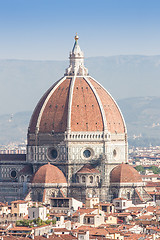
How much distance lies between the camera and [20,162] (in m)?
143

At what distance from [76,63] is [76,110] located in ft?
24.4

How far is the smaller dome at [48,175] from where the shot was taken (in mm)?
133500

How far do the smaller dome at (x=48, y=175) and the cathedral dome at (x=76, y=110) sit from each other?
206 inches

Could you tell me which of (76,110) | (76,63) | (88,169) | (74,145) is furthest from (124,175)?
(76,63)

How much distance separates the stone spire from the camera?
14150cm

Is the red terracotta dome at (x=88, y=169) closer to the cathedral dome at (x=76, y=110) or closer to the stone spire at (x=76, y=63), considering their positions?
the cathedral dome at (x=76, y=110)

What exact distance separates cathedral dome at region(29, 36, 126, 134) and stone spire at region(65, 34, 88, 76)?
26.3 inches

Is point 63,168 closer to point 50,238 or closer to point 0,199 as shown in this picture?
point 0,199

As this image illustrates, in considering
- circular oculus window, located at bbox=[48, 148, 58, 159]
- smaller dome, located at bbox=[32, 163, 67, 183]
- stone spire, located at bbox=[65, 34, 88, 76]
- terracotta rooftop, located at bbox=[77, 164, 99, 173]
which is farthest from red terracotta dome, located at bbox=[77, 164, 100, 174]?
stone spire, located at bbox=[65, 34, 88, 76]

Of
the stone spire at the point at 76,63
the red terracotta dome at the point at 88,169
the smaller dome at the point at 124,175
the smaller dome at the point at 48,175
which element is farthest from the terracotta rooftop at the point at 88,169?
the stone spire at the point at 76,63

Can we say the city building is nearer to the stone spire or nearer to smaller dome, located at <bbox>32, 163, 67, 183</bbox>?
smaller dome, located at <bbox>32, 163, 67, 183</bbox>

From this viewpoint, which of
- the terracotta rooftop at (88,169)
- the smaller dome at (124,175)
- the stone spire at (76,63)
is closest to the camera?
the smaller dome at (124,175)

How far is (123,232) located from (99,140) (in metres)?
38.2

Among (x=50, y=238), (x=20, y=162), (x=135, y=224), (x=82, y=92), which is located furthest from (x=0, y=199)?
(x=50, y=238)
